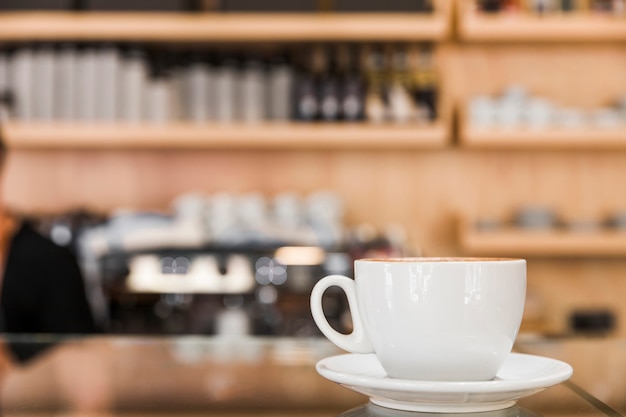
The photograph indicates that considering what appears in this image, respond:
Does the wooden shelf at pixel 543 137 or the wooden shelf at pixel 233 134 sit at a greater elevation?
the wooden shelf at pixel 233 134

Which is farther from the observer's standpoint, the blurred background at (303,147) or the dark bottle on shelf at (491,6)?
the dark bottle on shelf at (491,6)

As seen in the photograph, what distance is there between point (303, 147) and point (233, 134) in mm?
275

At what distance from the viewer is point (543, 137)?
2.93 m

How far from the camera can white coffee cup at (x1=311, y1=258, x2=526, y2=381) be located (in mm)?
514

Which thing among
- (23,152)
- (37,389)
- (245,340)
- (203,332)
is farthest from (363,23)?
(37,389)

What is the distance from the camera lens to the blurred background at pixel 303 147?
2.74 m

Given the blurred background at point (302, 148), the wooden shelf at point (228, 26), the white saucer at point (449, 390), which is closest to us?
the white saucer at point (449, 390)

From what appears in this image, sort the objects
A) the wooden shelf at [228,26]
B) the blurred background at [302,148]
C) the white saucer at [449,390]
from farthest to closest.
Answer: the wooden shelf at [228,26]
the blurred background at [302,148]
the white saucer at [449,390]

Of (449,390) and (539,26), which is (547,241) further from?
(449,390)

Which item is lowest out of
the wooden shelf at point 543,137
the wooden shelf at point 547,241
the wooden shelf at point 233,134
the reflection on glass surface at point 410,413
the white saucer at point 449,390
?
the wooden shelf at point 547,241

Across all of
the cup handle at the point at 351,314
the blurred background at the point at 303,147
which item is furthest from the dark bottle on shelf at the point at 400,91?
the cup handle at the point at 351,314

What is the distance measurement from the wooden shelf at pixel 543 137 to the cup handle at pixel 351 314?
7.97ft

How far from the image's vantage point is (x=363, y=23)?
2879mm

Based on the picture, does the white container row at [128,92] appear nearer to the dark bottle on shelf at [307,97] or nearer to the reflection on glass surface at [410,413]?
the dark bottle on shelf at [307,97]
